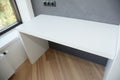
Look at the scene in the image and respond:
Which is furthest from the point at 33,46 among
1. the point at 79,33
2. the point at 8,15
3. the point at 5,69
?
the point at 79,33

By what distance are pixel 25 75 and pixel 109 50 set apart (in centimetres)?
132

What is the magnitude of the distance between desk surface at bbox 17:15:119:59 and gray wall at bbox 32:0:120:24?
66 millimetres

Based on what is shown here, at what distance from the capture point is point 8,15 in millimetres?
1749

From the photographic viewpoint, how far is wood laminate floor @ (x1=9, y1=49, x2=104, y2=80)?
157 centimetres

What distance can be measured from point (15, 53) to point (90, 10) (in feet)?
4.00

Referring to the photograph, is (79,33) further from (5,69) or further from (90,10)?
(5,69)

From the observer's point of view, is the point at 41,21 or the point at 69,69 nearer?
the point at 41,21

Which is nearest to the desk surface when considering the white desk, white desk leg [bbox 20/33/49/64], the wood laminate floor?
the white desk

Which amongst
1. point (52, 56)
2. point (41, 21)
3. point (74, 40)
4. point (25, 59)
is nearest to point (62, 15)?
point (41, 21)

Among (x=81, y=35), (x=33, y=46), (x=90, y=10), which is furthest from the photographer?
(x=33, y=46)

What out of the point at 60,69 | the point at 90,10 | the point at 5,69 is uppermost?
the point at 90,10

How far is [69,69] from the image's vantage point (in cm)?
167

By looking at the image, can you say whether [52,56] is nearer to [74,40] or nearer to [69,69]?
[69,69]

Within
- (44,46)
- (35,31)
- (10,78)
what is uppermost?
(35,31)
